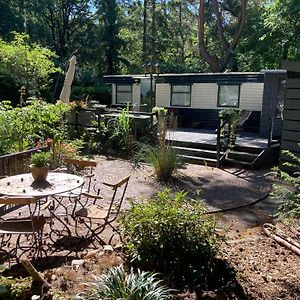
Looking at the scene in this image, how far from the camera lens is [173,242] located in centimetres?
255

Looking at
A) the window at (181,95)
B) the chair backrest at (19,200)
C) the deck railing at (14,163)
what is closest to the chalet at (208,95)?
the window at (181,95)

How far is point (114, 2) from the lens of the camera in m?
26.5

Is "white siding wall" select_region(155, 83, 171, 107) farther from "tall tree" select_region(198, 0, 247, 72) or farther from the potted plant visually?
the potted plant

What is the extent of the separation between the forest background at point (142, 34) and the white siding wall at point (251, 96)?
9.84 ft

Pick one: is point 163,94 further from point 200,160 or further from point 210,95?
point 200,160

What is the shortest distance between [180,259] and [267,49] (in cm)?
1588

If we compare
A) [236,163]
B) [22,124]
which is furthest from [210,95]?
[22,124]

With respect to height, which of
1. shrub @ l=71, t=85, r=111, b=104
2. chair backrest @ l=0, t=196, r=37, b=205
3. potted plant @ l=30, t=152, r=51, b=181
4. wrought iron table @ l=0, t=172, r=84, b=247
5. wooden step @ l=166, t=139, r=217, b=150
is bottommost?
wooden step @ l=166, t=139, r=217, b=150

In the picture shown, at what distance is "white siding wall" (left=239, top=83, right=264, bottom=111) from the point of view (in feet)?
44.4

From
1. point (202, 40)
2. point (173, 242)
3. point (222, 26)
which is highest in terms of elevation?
point (222, 26)

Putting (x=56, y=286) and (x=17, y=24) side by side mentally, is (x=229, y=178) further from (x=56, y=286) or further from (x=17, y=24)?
(x=17, y=24)

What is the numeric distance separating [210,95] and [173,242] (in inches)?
515

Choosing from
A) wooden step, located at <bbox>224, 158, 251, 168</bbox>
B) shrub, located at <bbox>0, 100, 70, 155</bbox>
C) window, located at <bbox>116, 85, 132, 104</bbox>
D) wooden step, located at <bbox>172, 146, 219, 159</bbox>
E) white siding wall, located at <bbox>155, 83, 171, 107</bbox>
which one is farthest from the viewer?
window, located at <bbox>116, 85, 132, 104</bbox>

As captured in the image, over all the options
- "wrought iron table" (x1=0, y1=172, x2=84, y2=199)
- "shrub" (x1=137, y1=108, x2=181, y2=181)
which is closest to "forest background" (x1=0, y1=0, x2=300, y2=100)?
"shrub" (x1=137, y1=108, x2=181, y2=181)
